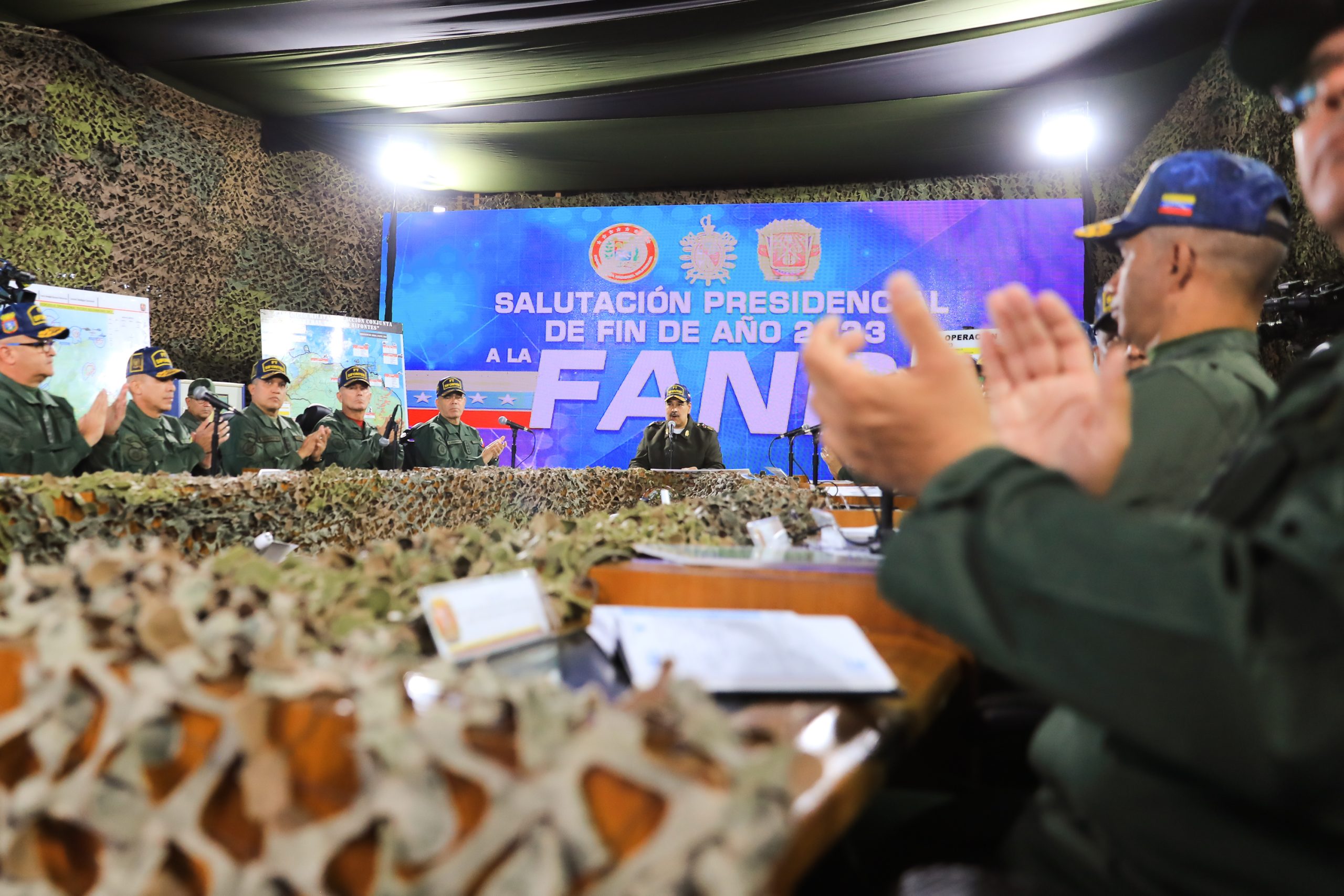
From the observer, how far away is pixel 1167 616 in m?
0.51

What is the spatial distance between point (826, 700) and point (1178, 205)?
130 cm

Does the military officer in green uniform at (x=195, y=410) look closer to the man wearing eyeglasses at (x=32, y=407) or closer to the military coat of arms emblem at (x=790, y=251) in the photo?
the man wearing eyeglasses at (x=32, y=407)

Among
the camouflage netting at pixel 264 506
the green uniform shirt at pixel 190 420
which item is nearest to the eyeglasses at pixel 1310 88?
the camouflage netting at pixel 264 506

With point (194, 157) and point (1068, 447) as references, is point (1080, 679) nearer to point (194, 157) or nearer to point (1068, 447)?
point (1068, 447)

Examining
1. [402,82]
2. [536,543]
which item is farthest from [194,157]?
[536,543]

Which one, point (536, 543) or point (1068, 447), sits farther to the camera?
point (536, 543)

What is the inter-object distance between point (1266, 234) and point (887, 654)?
1.15 metres

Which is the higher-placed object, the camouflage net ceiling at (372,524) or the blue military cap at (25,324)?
the blue military cap at (25,324)

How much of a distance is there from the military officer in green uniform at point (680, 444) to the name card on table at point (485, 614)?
5924 millimetres

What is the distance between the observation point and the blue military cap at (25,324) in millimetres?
4316

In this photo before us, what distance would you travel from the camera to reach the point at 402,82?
6.61 m

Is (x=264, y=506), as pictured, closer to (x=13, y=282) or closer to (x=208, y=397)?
(x=208, y=397)

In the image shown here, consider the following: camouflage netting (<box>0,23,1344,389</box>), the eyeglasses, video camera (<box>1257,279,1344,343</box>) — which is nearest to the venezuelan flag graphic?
the eyeglasses

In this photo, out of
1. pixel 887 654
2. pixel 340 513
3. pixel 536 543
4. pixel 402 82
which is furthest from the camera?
pixel 402 82
